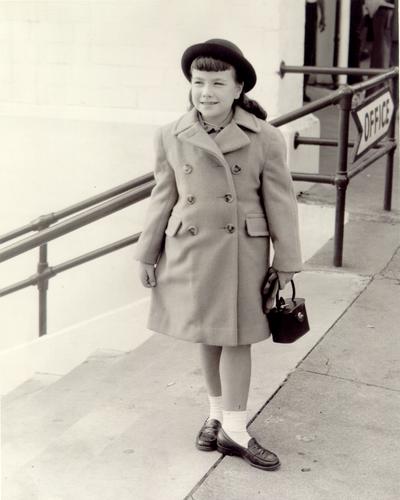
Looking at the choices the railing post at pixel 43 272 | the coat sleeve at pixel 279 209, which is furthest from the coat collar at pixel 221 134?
the railing post at pixel 43 272

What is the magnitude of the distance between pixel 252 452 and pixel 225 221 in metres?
0.89

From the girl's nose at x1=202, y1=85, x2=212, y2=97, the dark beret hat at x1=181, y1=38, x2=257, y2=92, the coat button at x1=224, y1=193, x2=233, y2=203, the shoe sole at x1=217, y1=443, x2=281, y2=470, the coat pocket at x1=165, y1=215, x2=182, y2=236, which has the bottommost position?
the shoe sole at x1=217, y1=443, x2=281, y2=470

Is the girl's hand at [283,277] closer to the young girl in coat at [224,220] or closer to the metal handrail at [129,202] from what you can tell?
the young girl in coat at [224,220]

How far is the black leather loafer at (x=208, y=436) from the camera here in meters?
3.67

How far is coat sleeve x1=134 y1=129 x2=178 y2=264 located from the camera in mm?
3529

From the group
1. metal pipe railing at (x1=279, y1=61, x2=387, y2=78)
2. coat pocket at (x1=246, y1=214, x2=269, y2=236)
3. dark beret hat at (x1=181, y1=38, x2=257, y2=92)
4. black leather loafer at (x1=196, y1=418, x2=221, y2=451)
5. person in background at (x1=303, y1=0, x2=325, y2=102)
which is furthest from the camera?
person in background at (x1=303, y1=0, x2=325, y2=102)

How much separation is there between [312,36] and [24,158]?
17.4 ft

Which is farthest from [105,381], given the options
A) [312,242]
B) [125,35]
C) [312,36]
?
[312,36]

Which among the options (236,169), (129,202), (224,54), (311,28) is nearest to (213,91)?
(224,54)

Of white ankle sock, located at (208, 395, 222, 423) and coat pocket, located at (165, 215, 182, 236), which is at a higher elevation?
coat pocket, located at (165, 215, 182, 236)

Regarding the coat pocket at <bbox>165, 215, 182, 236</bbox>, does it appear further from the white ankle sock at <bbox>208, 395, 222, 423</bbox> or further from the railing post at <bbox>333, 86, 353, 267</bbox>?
the railing post at <bbox>333, 86, 353, 267</bbox>

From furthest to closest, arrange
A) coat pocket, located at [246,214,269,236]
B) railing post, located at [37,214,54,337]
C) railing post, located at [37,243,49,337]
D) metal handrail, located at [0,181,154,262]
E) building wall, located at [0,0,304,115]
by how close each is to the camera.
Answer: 1. building wall, located at [0,0,304,115]
2. railing post, located at [37,243,49,337]
3. railing post, located at [37,214,54,337]
4. metal handrail, located at [0,181,154,262]
5. coat pocket, located at [246,214,269,236]

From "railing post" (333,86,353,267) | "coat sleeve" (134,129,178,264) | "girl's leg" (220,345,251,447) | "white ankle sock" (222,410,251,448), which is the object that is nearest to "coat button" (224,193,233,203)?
"coat sleeve" (134,129,178,264)

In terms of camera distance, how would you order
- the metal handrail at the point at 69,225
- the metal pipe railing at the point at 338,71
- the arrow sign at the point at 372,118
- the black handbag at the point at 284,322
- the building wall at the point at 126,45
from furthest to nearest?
the building wall at the point at 126,45, the metal pipe railing at the point at 338,71, the arrow sign at the point at 372,118, the metal handrail at the point at 69,225, the black handbag at the point at 284,322
